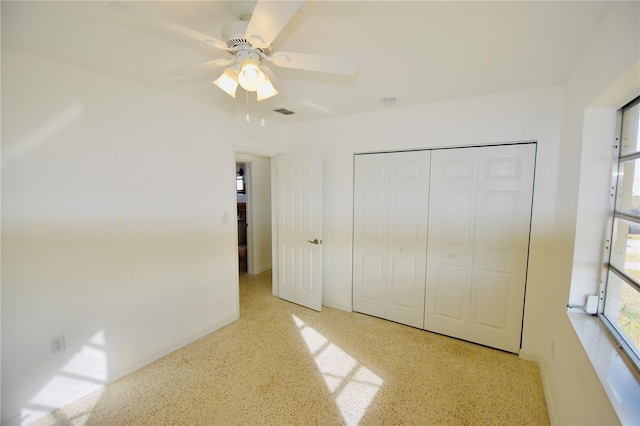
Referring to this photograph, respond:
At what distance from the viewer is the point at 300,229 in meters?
3.46

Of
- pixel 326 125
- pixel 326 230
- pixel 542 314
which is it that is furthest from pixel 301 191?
pixel 542 314

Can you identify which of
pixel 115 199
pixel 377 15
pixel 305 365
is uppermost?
pixel 377 15

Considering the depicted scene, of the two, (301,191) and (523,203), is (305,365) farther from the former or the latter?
(523,203)

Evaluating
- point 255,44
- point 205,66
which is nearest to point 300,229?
point 205,66

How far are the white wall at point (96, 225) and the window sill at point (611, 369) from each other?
292cm

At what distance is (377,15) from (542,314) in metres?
2.71

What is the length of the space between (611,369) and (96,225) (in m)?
3.12

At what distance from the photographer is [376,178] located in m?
3.04

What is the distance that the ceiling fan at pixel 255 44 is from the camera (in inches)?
37.8

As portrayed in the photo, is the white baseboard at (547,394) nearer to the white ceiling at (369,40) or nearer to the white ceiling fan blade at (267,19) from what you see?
the white ceiling at (369,40)

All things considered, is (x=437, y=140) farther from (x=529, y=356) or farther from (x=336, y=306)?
(x=336, y=306)

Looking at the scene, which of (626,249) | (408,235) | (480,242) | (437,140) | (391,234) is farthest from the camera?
(391,234)

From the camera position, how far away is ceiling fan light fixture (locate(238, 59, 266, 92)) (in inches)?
49.8

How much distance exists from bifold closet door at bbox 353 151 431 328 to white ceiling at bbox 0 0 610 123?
35.2 inches
